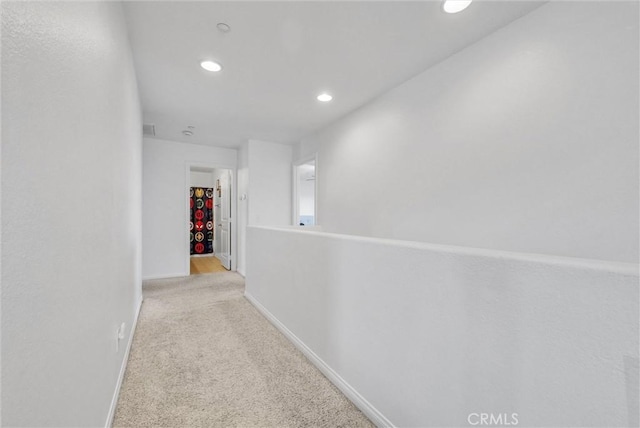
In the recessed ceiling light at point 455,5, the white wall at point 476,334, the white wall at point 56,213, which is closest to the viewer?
the white wall at point 56,213

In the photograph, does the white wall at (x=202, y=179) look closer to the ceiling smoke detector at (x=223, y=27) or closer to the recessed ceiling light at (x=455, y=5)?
the ceiling smoke detector at (x=223, y=27)

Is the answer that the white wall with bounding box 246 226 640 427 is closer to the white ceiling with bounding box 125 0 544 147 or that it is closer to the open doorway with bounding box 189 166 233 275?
the white ceiling with bounding box 125 0 544 147

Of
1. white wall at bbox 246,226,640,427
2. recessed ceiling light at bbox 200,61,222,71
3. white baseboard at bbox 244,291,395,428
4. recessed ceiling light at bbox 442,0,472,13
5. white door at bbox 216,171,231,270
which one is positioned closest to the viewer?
white wall at bbox 246,226,640,427

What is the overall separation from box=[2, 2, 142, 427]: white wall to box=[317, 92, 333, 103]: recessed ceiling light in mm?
1936

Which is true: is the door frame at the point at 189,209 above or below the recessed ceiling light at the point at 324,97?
below

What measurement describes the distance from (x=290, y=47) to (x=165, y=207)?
12.1 ft

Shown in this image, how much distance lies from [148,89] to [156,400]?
9.36 feet

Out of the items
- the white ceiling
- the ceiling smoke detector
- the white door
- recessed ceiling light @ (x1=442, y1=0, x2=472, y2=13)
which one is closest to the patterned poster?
the white door

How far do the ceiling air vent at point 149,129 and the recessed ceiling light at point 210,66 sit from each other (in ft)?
6.36

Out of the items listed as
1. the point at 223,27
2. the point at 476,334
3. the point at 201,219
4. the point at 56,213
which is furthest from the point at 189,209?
the point at 476,334

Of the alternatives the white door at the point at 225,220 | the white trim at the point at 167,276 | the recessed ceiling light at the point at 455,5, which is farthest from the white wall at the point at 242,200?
the recessed ceiling light at the point at 455,5

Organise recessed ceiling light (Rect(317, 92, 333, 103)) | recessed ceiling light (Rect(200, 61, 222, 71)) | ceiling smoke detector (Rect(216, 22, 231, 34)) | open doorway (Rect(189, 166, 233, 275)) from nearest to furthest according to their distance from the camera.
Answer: ceiling smoke detector (Rect(216, 22, 231, 34)) → recessed ceiling light (Rect(200, 61, 222, 71)) → recessed ceiling light (Rect(317, 92, 333, 103)) → open doorway (Rect(189, 166, 233, 275))

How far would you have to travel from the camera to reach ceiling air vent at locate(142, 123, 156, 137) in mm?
3703

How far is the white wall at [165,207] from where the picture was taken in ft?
14.4
